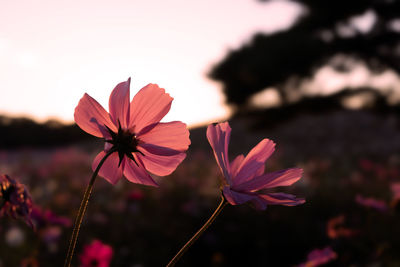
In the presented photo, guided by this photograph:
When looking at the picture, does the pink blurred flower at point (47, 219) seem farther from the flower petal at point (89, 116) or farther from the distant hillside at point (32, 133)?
the distant hillside at point (32, 133)

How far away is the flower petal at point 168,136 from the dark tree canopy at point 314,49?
8.57 m

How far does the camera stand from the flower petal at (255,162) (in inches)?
24.7

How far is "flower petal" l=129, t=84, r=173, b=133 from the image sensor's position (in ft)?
2.14

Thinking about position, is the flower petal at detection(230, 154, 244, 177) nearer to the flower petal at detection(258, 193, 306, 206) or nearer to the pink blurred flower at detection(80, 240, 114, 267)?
the flower petal at detection(258, 193, 306, 206)

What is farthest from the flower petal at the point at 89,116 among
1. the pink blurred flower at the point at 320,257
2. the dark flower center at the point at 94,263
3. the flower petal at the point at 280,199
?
the dark flower center at the point at 94,263

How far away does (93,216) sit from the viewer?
3.41 metres

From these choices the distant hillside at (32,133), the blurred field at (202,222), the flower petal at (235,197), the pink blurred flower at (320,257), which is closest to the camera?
the flower petal at (235,197)

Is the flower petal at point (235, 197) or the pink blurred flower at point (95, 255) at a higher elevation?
the flower petal at point (235, 197)

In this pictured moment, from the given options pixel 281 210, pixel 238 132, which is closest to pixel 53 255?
pixel 281 210

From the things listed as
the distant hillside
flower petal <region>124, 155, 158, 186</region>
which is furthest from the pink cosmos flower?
the distant hillside

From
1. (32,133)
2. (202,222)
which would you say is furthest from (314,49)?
(32,133)

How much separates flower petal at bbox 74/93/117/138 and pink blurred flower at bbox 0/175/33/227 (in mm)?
123

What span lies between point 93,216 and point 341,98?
8.08 meters

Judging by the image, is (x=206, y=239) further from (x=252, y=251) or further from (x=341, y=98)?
(x=341, y=98)
